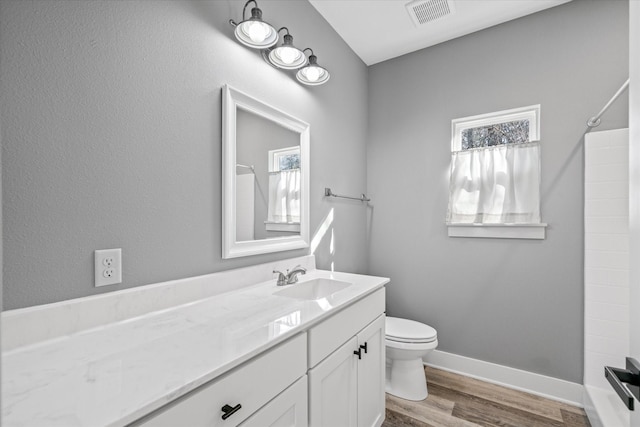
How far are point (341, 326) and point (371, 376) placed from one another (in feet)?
1.64

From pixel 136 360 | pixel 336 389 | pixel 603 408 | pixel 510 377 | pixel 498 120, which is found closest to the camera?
pixel 136 360

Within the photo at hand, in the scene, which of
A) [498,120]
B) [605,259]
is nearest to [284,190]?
[498,120]

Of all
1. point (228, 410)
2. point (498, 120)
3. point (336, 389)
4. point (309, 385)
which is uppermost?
point (498, 120)

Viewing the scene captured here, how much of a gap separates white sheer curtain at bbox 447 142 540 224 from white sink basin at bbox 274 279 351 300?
121 cm

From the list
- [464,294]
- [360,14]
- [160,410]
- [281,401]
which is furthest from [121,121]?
[464,294]

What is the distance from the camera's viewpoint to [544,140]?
2092mm

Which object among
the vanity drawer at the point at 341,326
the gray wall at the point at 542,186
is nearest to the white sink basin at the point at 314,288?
the vanity drawer at the point at 341,326

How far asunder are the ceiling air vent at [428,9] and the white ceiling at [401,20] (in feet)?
0.09

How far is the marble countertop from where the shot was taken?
0.59 meters

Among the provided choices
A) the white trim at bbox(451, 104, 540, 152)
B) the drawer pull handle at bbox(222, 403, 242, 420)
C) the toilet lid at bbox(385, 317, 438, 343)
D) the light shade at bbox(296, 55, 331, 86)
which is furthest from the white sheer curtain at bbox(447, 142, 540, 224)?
the drawer pull handle at bbox(222, 403, 242, 420)

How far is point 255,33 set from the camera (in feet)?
4.72

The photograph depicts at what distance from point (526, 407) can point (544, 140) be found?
1784 mm

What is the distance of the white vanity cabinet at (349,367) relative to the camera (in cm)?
116

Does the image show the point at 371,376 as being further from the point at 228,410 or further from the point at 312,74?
the point at 312,74
